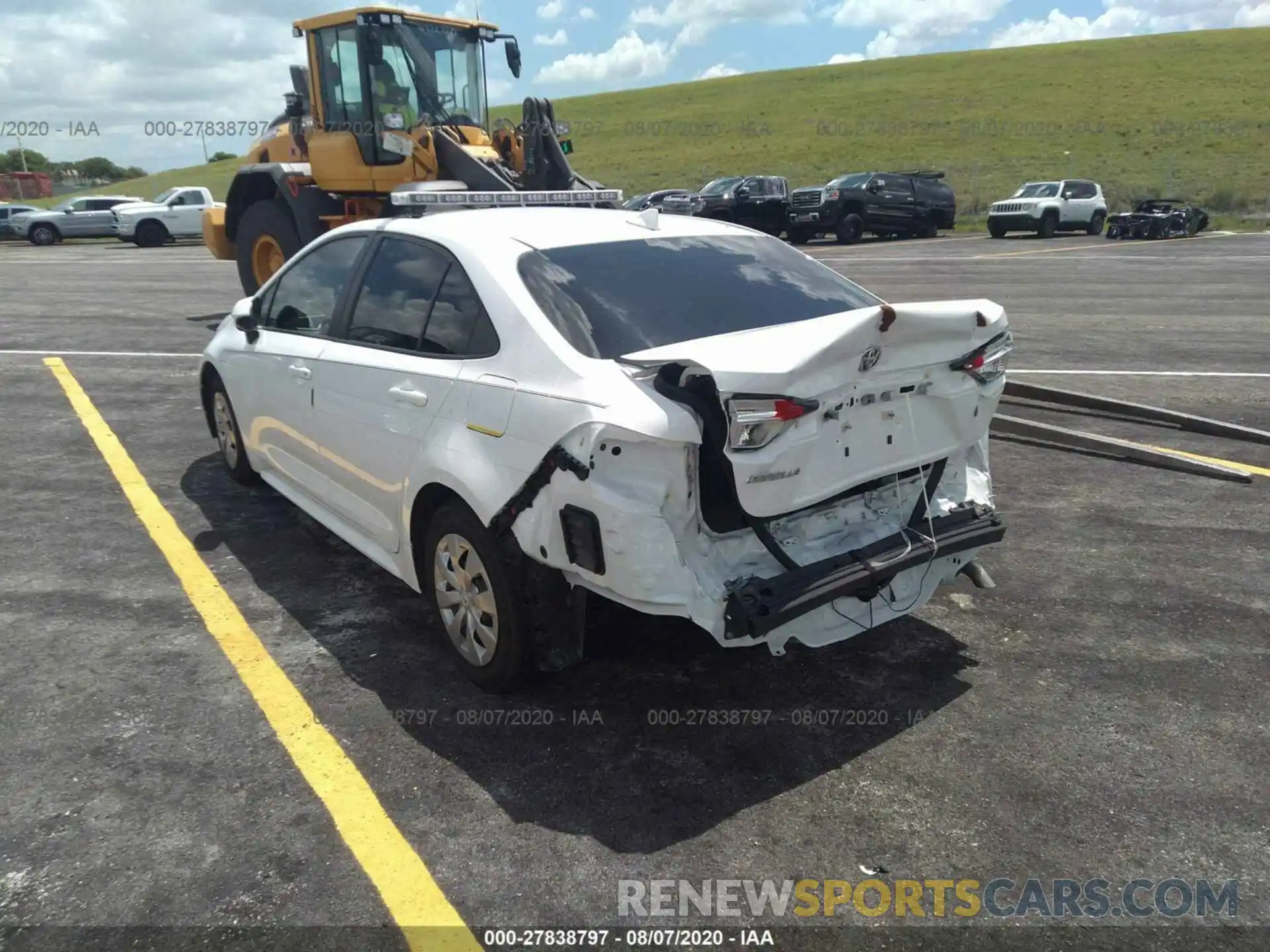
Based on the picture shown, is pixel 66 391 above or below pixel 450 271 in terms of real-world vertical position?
below

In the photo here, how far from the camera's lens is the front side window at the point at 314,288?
181 inches

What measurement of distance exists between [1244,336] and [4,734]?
11996 mm

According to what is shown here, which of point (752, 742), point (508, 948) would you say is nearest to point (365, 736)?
point (508, 948)

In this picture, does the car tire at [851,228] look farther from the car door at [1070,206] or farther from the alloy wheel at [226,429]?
the alloy wheel at [226,429]

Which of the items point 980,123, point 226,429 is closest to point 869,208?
point 226,429

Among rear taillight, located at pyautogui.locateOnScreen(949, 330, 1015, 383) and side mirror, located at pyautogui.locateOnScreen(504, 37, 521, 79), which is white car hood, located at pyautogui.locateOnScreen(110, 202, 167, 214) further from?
rear taillight, located at pyautogui.locateOnScreen(949, 330, 1015, 383)

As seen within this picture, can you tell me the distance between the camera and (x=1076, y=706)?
359 cm

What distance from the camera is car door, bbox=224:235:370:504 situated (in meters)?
4.61

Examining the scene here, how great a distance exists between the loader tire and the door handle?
320 inches

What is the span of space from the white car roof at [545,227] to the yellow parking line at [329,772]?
1.88 metres

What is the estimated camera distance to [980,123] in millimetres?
61938

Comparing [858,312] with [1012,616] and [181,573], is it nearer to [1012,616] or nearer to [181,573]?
[1012,616]

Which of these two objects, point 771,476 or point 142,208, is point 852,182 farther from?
point 771,476

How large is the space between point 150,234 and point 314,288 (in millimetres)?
28860
